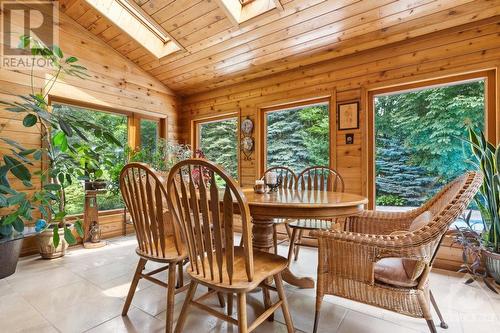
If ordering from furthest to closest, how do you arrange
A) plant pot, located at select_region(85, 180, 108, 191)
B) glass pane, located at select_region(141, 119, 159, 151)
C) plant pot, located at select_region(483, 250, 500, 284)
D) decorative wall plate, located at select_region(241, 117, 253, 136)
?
glass pane, located at select_region(141, 119, 159, 151) → decorative wall plate, located at select_region(241, 117, 253, 136) → plant pot, located at select_region(85, 180, 108, 191) → plant pot, located at select_region(483, 250, 500, 284)

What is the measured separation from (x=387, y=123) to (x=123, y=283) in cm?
320

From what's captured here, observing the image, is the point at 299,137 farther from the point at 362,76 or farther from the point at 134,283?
the point at 134,283

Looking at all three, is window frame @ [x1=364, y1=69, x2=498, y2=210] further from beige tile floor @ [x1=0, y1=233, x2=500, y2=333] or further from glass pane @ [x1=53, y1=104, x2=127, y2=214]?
glass pane @ [x1=53, y1=104, x2=127, y2=214]

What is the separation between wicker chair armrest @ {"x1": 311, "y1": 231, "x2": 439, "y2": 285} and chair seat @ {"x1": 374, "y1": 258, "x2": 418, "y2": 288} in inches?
2.7

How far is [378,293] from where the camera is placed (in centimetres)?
129

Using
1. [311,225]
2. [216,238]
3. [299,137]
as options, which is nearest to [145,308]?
[216,238]

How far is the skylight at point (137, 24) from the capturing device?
10.1 ft

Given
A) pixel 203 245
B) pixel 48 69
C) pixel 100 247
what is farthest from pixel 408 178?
pixel 48 69

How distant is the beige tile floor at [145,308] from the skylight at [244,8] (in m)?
2.75

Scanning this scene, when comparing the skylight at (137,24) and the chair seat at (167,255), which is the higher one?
the skylight at (137,24)

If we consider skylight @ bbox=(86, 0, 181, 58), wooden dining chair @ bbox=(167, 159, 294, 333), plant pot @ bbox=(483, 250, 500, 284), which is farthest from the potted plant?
skylight @ bbox=(86, 0, 181, 58)

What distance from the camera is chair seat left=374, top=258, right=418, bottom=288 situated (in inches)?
49.7

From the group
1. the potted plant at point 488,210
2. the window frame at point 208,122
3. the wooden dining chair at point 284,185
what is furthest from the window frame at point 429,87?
the window frame at point 208,122

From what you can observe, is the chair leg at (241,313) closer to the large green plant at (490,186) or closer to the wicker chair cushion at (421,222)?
the wicker chair cushion at (421,222)
